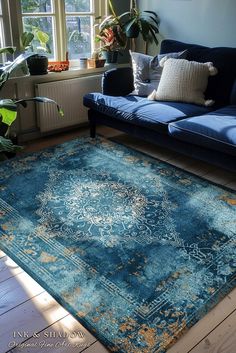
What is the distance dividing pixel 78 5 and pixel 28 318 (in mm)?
3230

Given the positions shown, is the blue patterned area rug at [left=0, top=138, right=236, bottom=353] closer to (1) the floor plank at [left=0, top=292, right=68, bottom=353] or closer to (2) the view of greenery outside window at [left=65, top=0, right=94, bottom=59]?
(1) the floor plank at [left=0, top=292, right=68, bottom=353]

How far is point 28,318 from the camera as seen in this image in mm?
1583

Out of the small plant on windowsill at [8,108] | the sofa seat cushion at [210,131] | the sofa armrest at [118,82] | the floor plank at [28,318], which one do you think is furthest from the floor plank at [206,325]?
the sofa armrest at [118,82]

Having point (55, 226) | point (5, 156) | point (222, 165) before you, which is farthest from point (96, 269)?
point (5, 156)

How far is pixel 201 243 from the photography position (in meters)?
2.08

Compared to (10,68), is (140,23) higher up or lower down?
higher up

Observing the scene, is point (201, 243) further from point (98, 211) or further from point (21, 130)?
point (21, 130)

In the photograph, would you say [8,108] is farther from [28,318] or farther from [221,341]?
[221,341]

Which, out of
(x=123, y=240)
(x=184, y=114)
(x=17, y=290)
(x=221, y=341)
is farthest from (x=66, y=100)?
(x=221, y=341)

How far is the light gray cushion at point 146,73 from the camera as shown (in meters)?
3.38

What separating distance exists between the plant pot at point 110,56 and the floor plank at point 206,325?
2.94m

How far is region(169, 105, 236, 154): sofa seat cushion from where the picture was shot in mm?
2462

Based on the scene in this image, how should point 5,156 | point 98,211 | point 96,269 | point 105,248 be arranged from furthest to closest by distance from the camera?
point 5,156 < point 98,211 < point 105,248 < point 96,269

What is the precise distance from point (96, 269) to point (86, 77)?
2.40 metres
